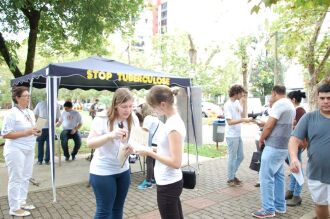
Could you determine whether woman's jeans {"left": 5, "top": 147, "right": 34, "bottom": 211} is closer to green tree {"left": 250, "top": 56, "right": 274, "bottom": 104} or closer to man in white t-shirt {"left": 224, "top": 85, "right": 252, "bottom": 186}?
man in white t-shirt {"left": 224, "top": 85, "right": 252, "bottom": 186}

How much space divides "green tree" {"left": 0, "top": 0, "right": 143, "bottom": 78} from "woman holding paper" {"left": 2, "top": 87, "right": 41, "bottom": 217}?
18.1 ft

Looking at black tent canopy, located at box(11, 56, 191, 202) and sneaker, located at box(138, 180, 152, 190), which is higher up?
black tent canopy, located at box(11, 56, 191, 202)

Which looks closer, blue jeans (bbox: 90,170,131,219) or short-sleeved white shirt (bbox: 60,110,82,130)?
blue jeans (bbox: 90,170,131,219)

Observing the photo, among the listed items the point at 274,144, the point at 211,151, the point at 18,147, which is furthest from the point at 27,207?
the point at 211,151

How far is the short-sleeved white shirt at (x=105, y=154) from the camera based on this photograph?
289 centimetres

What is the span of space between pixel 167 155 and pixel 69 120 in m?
6.61

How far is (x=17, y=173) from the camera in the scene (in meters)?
4.38

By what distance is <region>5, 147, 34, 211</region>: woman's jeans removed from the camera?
435 centimetres

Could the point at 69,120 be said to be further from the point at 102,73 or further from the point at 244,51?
the point at 244,51

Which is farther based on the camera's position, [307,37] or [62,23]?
[62,23]

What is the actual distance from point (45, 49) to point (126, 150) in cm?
1308

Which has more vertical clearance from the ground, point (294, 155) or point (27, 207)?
point (294, 155)

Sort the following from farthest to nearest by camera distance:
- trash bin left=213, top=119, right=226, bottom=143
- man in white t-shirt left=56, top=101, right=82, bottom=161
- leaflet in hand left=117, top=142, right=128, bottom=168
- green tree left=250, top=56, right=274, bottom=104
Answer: green tree left=250, top=56, right=274, bottom=104, trash bin left=213, top=119, right=226, bottom=143, man in white t-shirt left=56, top=101, right=82, bottom=161, leaflet in hand left=117, top=142, right=128, bottom=168

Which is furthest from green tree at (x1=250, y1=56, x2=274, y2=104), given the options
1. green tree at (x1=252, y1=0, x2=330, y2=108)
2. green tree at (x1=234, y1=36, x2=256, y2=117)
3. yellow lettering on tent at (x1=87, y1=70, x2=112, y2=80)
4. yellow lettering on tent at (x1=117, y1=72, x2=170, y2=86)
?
yellow lettering on tent at (x1=87, y1=70, x2=112, y2=80)
